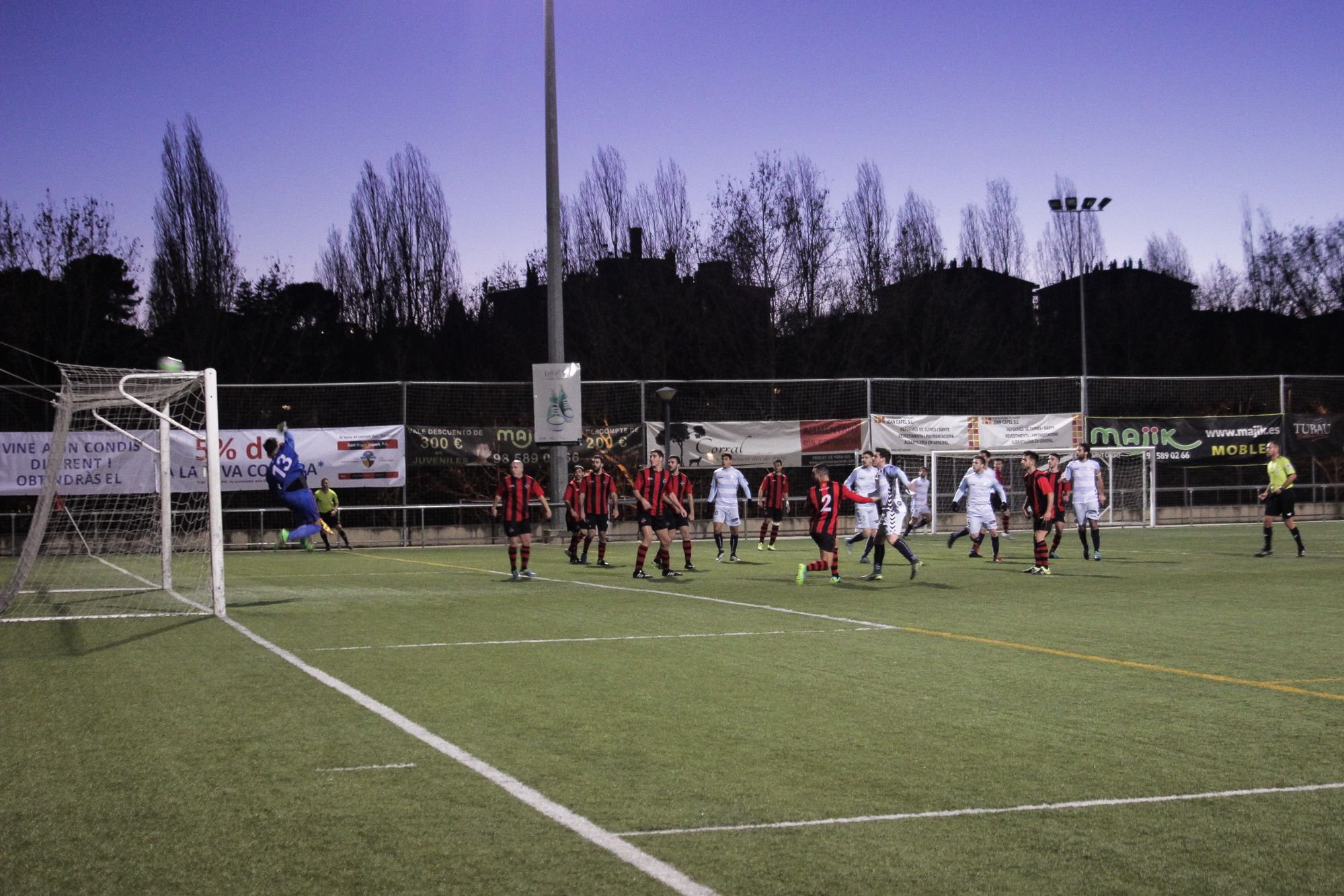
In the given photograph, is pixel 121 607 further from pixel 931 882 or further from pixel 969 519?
pixel 969 519

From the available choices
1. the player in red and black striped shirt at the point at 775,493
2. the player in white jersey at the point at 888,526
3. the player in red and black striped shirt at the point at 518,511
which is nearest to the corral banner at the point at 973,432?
the player in red and black striped shirt at the point at 775,493

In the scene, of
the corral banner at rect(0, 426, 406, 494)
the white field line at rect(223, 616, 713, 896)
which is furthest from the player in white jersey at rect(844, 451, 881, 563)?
the corral banner at rect(0, 426, 406, 494)

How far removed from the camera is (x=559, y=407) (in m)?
27.0

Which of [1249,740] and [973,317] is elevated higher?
[973,317]

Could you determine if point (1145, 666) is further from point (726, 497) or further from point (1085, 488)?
point (726, 497)

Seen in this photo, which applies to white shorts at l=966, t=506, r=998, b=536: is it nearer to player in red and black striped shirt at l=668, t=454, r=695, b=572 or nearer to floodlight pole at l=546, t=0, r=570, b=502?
player in red and black striped shirt at l=668, t=454, r=695, b=572

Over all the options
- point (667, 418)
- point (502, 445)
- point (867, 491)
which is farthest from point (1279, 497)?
point (502, 445)

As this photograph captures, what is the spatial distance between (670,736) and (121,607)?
30.9 feet

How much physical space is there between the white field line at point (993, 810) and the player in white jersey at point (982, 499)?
16153 mm

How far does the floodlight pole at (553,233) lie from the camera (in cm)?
2762

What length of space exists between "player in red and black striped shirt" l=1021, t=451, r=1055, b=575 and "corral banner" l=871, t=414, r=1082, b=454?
9.51 meters

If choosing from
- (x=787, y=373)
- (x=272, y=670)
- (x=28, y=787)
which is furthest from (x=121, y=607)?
(x=787, y=373)

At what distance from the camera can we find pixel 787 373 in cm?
4388

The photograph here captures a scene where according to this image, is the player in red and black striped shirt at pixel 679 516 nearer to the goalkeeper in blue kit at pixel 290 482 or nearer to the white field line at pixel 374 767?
the goalkeeper in blue kit at pixel 290 482
